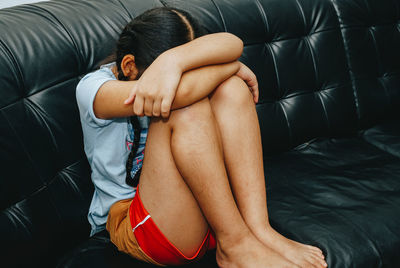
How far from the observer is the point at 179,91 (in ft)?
2.56

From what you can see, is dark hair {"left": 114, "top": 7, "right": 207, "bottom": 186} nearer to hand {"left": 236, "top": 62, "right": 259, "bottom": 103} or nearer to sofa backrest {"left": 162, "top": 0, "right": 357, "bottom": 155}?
hand {"left": 236, "top": 62, "right": 259, "bottom": 103}

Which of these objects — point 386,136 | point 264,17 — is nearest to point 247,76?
point 264,17

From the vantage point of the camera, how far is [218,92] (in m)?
0.89

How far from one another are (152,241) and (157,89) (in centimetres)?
34

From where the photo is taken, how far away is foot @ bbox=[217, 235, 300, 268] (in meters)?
0.80

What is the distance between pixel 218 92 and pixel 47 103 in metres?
0.45

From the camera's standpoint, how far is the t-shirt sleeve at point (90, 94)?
86 centimetres

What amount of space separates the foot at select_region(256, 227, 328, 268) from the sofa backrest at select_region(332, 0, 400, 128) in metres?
0.82

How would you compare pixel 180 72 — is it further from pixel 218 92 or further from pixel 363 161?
pixel 363 161

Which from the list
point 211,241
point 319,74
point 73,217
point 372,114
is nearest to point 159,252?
point 211,241

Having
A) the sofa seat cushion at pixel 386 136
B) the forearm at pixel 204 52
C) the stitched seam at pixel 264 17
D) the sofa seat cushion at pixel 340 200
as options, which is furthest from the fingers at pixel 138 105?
the sofa seat cushion at pixel 386 136

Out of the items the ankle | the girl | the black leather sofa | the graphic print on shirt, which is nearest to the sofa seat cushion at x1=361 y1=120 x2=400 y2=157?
the black leather sofa

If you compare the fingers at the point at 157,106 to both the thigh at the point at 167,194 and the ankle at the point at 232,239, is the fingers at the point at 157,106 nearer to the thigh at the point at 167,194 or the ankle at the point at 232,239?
the thigh at the point at 167,194

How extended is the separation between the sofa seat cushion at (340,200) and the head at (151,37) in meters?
0.54
